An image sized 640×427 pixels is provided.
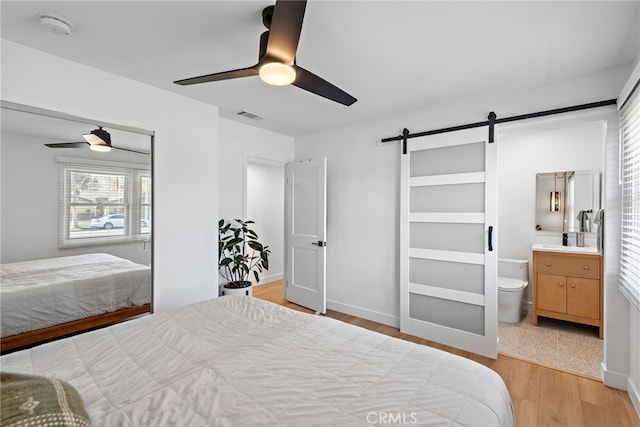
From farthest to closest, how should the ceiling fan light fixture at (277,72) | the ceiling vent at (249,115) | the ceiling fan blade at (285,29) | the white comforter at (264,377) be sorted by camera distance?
the ceiling vent at (249,115) → the ceiling fan light fixture at (277,72) → the ceiling fan blade at (285,29) → the white comforter at (264,377)

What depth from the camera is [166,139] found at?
2885 mm

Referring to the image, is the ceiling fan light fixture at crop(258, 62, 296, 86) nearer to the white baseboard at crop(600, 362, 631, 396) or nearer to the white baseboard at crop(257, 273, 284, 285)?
the white baseboard at crop(600, 362, 631, 396)

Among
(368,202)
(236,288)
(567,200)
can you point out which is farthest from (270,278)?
(567,200)

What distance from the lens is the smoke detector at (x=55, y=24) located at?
5.86 feet

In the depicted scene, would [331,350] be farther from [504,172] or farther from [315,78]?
[504,172]

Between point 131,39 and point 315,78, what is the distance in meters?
1.33

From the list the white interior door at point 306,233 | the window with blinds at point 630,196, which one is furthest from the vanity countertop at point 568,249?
the white interior door at point 306,233

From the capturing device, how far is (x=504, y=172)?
4.20 metres

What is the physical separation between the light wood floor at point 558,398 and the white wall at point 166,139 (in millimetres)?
2901

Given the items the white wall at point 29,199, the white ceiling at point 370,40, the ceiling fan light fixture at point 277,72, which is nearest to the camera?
the ceiling fan light fixture at point 277,72

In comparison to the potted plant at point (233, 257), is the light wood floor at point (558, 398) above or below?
below

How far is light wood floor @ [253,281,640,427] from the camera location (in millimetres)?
1972

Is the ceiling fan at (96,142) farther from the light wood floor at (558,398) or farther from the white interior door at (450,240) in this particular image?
the light wood floor at (558,398)

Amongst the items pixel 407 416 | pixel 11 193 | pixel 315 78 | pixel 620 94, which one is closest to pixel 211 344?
pixel 407 416
